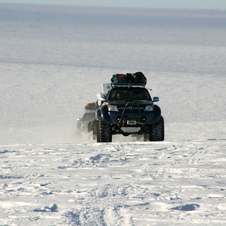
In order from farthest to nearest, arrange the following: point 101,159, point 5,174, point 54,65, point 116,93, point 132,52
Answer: point 132,52 < point 54,65 < point 116,93 < point 101,159 < point 5,174

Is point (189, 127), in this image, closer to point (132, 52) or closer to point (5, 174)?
point (5, 174)

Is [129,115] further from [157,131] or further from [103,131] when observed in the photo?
[157,131]

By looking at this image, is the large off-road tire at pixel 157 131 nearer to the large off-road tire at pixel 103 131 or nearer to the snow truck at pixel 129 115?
the snow truck at pixel 129 115

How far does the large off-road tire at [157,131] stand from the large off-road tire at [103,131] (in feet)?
3.47

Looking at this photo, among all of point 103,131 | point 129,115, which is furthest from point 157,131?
point 103,131

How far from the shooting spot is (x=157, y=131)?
30.9 ft

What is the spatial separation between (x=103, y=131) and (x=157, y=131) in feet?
4.48

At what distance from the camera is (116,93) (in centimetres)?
983

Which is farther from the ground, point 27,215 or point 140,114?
point 140,114

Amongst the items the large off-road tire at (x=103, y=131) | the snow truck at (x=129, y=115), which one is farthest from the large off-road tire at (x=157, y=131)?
the large off-road tire at (x=103, y=131)

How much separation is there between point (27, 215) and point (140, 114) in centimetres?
487

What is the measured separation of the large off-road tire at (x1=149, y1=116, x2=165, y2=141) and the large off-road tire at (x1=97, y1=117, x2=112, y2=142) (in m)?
1.06

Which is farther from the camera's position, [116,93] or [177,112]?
[177,112]

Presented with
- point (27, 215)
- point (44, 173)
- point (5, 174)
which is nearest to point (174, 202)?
point (27, 215)
